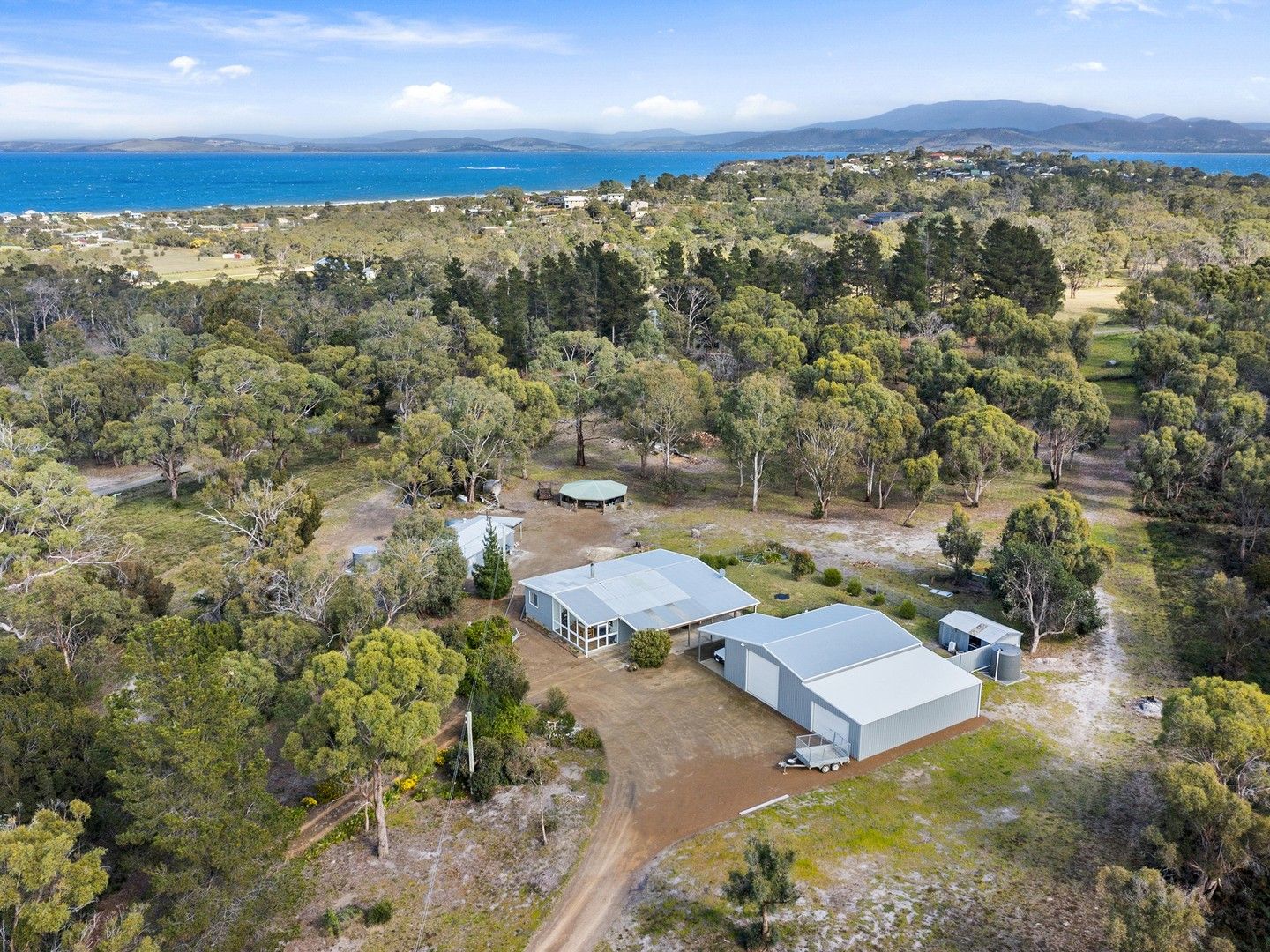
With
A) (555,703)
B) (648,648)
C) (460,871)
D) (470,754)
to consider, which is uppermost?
(470,754)

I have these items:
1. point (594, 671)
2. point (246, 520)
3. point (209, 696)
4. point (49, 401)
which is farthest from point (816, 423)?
point (49, 401)

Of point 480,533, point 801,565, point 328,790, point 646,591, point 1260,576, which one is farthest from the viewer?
point 480,533

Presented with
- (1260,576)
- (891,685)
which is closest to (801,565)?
(891,685)

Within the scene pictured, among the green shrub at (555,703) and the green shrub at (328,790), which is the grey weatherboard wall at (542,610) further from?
the green shrub at (328,790)

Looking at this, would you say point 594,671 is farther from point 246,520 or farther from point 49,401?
point 49,401

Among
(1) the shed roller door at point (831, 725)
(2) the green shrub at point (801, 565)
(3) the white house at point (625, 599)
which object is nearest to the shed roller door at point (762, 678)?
(1) the shed roller door at point (831, 725)

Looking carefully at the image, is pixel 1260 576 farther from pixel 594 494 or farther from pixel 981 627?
pixel 594 494

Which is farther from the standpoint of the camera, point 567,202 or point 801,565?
point 567,202
